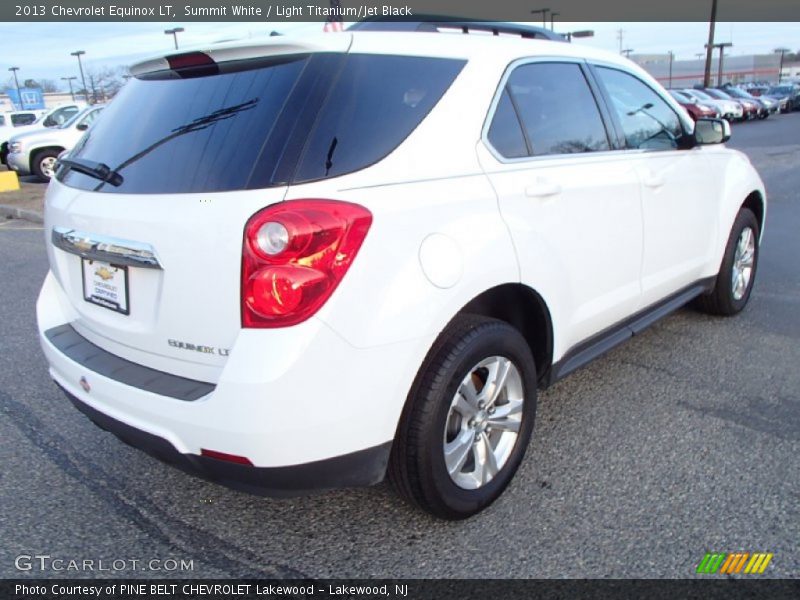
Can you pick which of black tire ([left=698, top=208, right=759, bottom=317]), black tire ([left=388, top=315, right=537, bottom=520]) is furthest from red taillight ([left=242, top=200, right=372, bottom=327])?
black tire ([left=698, top=208, right=759, bottom=317])

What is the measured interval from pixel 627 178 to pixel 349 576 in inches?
88.5

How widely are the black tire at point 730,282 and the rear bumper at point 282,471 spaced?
3.24m

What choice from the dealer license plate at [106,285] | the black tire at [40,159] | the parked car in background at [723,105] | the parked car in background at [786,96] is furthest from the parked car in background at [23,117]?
the parked car in background at [786,96]

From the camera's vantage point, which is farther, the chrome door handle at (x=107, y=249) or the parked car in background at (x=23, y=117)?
the parked car in background at (x=23, y=117)

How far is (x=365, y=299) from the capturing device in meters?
2.05

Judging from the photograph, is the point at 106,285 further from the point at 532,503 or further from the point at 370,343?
the point at 532,503

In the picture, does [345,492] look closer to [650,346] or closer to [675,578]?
[675,578]

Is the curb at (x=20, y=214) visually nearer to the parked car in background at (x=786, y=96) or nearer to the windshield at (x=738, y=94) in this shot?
the windshield at (x=738, y=94)

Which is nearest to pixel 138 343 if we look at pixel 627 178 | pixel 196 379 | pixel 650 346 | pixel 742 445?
pixel 196 379

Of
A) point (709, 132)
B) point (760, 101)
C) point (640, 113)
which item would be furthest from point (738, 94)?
point (640, 113)

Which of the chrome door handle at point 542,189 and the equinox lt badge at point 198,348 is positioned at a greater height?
the chrome door handle at point 542,189

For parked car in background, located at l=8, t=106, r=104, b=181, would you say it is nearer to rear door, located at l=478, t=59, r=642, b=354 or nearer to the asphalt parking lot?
the asphalt parking lot

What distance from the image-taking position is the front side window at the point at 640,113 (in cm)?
345

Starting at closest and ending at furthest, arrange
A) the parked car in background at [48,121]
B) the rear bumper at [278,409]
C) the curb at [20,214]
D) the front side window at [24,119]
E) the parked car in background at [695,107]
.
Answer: the rear bumper at [278,409] < the curb at [20,214] < the parked car in background at [48,121] < the front side window at [24,119] < the parked car in background at [695,107]
